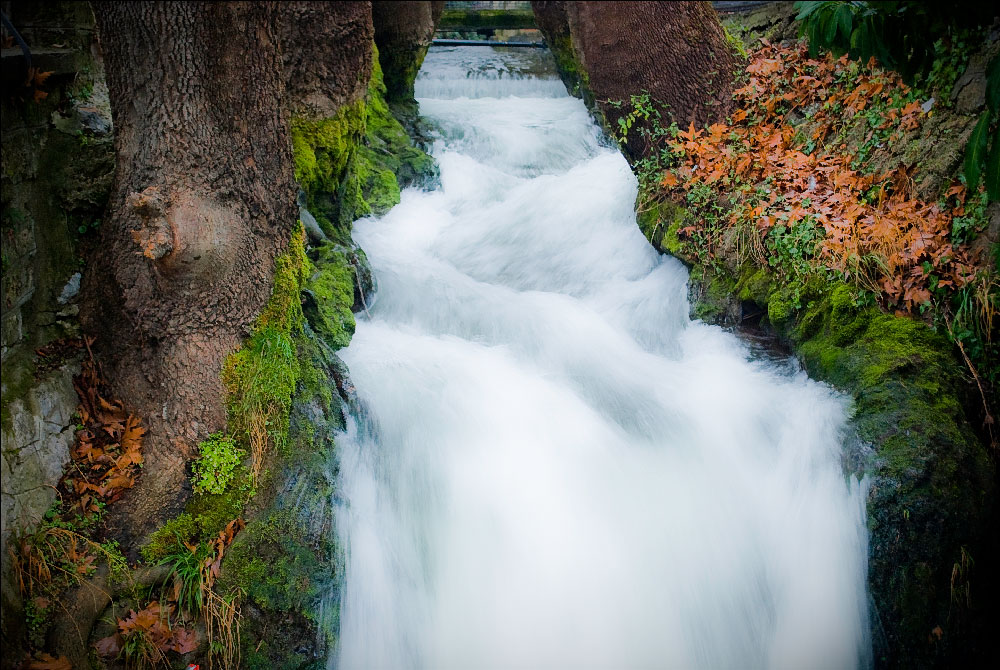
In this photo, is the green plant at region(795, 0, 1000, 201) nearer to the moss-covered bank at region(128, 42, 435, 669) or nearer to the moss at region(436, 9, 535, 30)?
the moss-covered bank at region(128, 42, 435, 669)

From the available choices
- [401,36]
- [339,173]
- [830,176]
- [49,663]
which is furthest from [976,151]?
[401,36]

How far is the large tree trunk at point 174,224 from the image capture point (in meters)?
3.48

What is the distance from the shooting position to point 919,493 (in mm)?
3713

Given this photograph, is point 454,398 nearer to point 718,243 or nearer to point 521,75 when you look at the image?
point 718,243

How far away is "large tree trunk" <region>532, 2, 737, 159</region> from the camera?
6.09m

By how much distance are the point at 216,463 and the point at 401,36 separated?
8.31 metres

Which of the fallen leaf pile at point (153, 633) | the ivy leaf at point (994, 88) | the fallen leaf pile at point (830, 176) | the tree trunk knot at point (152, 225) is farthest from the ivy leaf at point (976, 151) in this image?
the fallen leaf pile at point (153, 633)

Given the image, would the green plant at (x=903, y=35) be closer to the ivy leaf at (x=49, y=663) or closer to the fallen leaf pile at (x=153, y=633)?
the fallen leaf pile at (x=153, y=633)

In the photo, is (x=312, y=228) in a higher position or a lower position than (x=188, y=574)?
higher

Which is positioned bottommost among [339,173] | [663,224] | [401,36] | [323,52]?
[663,224]

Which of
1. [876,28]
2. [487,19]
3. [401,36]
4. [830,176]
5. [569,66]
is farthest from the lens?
[487,19]

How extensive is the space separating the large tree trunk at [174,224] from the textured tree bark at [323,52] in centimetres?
193

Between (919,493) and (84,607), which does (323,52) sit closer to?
(84,607)

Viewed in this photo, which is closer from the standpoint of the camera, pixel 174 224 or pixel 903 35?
pixel 903 35
